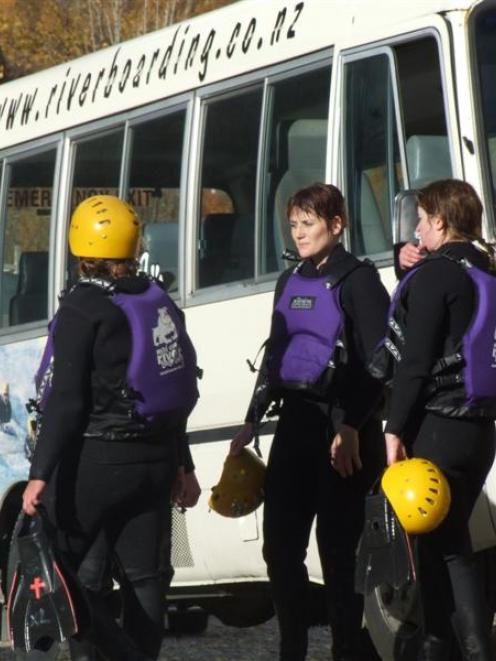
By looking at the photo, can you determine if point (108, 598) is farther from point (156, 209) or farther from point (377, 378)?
point (156, 209)

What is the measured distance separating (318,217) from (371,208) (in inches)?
47.0

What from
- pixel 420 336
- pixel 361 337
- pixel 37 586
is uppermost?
pixel 361 337

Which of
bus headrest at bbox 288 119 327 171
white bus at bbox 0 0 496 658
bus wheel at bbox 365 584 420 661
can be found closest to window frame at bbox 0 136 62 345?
white bus at bbox 0 0 496 658

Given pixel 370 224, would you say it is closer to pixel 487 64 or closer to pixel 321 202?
pixel 487 64

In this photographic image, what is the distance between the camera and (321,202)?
7.09 m

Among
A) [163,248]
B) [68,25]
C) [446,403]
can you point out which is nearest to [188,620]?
[163,248]

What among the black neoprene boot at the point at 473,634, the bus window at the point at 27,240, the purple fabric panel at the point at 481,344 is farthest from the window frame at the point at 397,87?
the bus window at the point at 27,240

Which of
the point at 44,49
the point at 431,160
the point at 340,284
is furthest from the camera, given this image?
the point at 44,49

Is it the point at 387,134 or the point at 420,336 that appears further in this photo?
the point at 387,134

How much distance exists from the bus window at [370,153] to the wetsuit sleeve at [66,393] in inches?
77.9

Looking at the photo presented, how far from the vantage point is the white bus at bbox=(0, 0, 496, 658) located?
7.92 meters

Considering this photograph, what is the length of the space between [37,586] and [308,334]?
1.31 m

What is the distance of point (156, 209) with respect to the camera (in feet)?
31.8

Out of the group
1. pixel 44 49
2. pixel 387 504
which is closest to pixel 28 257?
pixel 387 504
